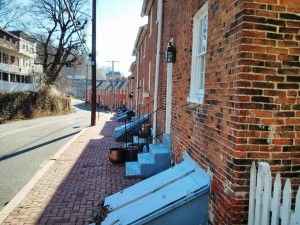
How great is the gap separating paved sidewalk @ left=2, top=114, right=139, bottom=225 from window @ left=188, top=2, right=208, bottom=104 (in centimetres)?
274

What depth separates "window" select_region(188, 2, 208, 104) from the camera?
507 centimetres

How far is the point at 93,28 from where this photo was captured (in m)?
18.6

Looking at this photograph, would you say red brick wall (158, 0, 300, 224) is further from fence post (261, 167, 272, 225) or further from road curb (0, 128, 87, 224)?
road curb (0, 128, 87, 224)

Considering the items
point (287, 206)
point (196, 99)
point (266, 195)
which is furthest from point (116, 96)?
point (287, 206)

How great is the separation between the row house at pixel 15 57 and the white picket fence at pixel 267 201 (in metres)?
40.3

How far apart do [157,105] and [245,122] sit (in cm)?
657

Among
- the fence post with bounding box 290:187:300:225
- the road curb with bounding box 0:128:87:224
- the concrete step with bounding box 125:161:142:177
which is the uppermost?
the fence post with bounding box 290:187:300:225

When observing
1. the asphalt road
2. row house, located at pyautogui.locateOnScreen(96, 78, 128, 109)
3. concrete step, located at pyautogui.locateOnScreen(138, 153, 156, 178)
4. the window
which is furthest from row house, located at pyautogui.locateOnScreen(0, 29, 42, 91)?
the window

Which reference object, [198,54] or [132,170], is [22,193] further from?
[198,54]

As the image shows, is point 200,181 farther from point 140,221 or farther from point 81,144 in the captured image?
point 81,144

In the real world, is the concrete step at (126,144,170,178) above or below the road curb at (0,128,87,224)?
above

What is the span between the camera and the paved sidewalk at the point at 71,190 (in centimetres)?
492

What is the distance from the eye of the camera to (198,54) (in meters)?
5.11

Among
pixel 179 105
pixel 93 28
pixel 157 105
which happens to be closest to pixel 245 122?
pixel 179 105
